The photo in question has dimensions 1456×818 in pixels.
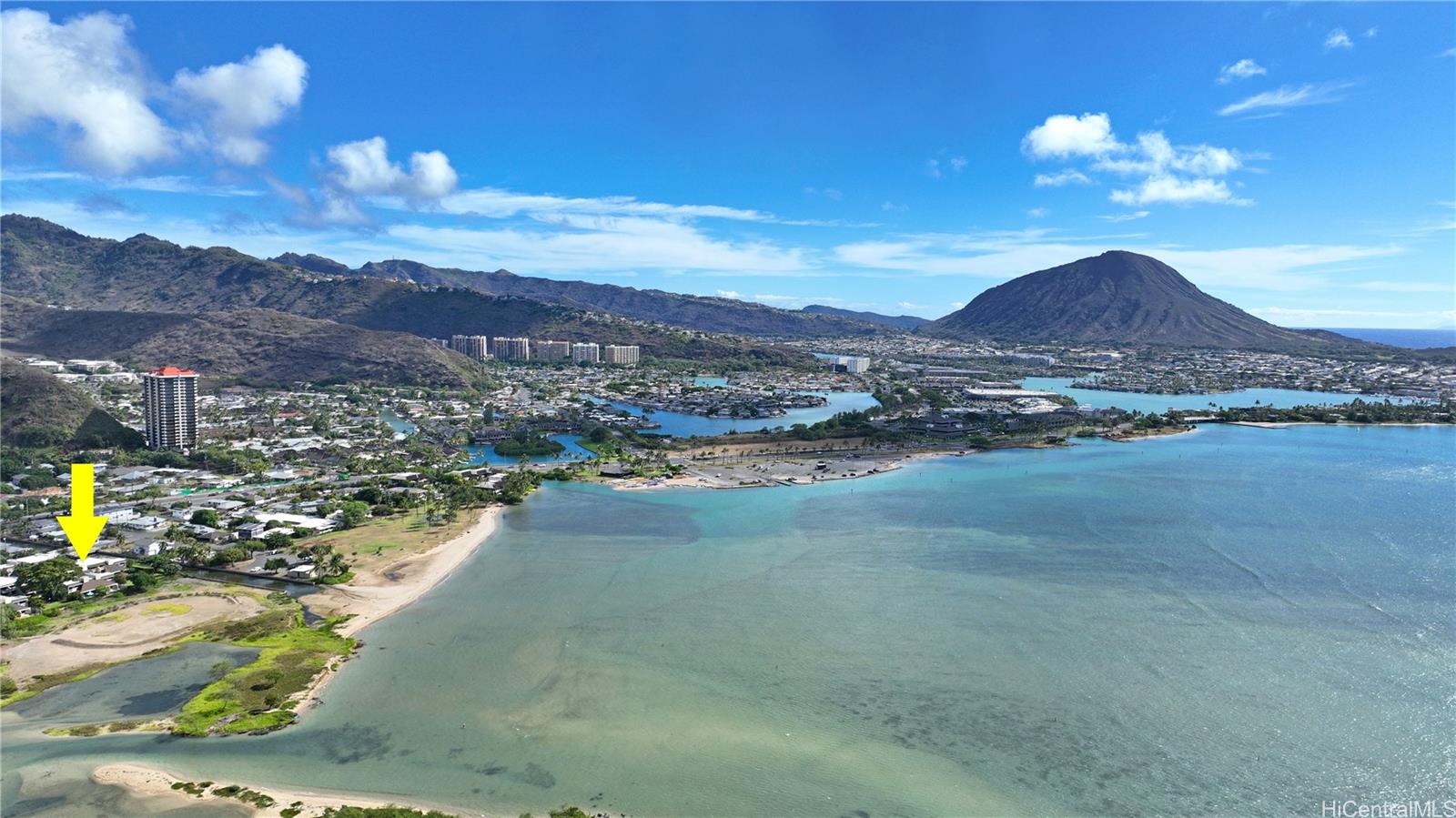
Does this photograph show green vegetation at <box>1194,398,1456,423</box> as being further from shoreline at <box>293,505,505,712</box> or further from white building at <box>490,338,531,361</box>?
white building at <box>490,338,531,361</box>

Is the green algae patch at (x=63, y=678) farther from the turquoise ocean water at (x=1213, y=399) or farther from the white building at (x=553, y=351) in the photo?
the white building at (x=553, y=351)

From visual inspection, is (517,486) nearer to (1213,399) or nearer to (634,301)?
(1213,399)

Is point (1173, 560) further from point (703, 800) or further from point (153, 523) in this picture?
point (153, 523)

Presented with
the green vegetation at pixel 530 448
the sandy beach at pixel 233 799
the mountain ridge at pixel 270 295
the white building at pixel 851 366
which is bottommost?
the sandy beach at pixel 233 799

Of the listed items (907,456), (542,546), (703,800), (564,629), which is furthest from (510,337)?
(703,800)

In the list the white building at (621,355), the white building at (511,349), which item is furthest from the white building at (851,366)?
the white building at (511,349)
